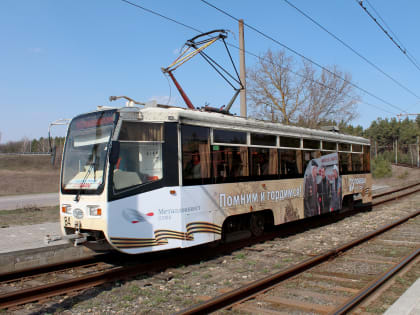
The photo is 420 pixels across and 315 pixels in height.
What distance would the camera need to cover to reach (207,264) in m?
7.56

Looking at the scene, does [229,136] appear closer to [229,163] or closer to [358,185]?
[229,163]

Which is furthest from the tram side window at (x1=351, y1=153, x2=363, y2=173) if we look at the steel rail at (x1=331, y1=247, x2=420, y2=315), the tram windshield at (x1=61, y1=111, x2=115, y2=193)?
the tram windshield at (x1=61, y1=111, x2=115, y2=193)

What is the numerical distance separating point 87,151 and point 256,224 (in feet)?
15.1

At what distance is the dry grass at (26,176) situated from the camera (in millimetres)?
36312

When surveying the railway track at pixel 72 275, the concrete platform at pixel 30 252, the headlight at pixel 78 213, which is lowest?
the railway track at pixel 72 275

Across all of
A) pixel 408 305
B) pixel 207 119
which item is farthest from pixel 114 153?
pixel 408 305

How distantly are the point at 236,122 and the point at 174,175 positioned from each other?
7.32ft

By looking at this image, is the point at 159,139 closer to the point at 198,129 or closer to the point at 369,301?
the point at 198,129

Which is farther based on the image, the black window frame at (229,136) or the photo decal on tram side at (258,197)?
the photo decal on tram side at (258,197)

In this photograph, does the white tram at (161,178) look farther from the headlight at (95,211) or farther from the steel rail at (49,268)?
the steel rail at (49,268)

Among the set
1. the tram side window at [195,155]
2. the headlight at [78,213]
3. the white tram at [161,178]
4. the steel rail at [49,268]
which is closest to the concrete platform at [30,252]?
the steel rail at [49,268]

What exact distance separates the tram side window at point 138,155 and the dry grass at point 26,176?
3098cm

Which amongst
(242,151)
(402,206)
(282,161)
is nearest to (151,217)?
(242,151)

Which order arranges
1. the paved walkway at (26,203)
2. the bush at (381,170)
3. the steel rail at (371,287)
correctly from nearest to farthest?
the steel rail at (371,287) → the paved walkway at (26,203) → the bush at (381,170)
